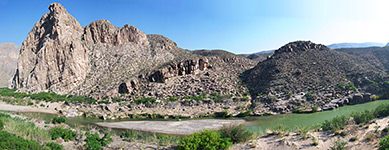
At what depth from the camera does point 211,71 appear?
44156mm

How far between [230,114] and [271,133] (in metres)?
16.5

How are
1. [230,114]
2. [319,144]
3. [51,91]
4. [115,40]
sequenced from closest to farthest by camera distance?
[319,144] < [230,114] < [51,91] < [115,40]

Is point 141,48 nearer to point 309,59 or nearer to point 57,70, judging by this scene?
point 57,70

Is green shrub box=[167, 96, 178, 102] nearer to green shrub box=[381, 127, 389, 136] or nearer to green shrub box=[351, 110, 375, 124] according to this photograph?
green shrub box=[351, 110, 375, 124]

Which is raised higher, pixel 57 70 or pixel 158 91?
pixel 57 70

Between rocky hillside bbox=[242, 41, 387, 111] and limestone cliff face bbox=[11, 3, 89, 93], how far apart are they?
3613cm

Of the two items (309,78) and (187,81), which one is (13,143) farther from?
(309,78)

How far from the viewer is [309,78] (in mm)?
34656

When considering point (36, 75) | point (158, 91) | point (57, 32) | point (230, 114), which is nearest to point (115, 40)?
point (57, 32)

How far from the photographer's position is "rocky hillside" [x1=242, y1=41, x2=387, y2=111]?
30.0 metres

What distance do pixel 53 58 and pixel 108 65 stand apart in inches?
440

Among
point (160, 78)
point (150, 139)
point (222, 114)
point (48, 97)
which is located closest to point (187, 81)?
point (160, 78)

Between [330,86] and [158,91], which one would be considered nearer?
[330,86]

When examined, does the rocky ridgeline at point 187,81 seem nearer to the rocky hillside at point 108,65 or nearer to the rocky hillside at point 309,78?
the rocky hillside at point 108,65
